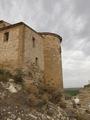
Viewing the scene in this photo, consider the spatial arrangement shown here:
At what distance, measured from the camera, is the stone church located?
1475cm

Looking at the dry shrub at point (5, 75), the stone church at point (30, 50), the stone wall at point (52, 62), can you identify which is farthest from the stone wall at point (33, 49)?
the dry shrub at point (5, 75)

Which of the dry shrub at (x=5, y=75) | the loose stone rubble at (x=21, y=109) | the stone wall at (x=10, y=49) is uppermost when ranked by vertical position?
the stone wall at (x=10, y=49)

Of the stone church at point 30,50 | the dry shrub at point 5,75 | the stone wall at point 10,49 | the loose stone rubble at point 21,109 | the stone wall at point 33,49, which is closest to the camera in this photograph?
the loose stone rubble at point 21,109

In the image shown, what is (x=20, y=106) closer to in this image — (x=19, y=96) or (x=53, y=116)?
(x=19, y=96)

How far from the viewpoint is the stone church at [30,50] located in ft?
48.4

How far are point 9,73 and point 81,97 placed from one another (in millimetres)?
10954

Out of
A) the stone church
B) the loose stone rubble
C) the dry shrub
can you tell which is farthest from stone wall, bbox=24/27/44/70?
the loose stone rubble

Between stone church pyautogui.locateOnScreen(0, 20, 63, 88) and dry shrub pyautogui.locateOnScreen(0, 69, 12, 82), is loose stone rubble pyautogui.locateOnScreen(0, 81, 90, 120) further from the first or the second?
stone church pyautogui.locateOnScreen(0, 20, 63, 88)

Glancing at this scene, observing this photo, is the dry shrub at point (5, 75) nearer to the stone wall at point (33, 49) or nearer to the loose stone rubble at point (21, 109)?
the loose stone rubble at point (21, 109)

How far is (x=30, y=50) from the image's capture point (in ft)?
50.7

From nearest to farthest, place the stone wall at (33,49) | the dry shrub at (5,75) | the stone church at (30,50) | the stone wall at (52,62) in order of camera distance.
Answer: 1. the dry shrub at (5,75)
2. the stone church at (30,50)
3. the stone wall at (33,49)
4. the stone wall at (52,62)

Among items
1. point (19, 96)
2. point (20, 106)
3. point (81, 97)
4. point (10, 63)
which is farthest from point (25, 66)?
point (81, 97)

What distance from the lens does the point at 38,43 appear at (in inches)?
662

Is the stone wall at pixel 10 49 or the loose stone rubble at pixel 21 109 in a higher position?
the stone wall at pixel 10 49
